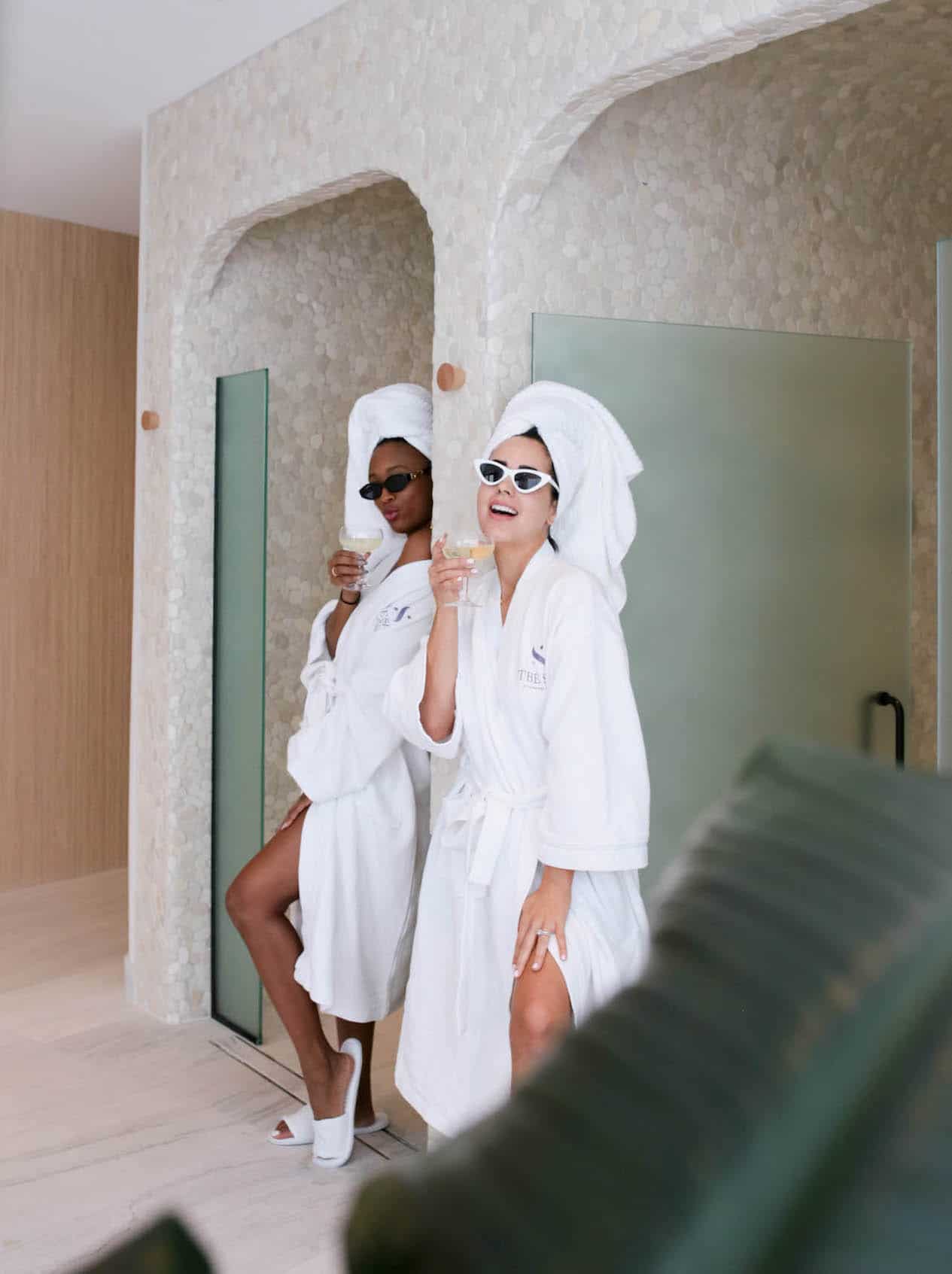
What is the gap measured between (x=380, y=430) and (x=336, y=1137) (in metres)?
1.69

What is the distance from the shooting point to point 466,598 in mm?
2496

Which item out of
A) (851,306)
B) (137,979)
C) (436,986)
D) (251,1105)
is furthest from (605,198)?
(137,979)

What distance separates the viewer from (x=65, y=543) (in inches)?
211

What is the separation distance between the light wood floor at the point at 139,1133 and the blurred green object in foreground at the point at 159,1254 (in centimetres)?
219

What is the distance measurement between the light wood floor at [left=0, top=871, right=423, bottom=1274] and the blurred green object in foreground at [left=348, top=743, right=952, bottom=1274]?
7.23 ft

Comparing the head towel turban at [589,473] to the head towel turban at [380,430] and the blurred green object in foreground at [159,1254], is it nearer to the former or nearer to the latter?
the head towel turban at [380,430]

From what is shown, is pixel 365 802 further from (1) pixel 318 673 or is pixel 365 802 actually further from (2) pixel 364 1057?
(2) pixel 364 1057

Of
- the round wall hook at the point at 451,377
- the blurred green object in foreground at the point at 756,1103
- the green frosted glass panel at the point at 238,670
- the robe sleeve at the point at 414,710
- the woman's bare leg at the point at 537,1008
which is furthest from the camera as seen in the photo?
the green frosted glass panel at the point at 238,670

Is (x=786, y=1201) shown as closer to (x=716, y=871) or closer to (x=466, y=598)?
(x=716, y=871)

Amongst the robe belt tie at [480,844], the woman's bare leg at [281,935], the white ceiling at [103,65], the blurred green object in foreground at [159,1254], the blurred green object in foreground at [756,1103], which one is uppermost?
the white ceiling at [103,65]

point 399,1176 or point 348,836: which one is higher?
point 399,1176

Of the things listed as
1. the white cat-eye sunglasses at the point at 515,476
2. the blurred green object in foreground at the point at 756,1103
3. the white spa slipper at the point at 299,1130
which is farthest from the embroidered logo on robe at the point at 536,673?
the blurred green object in foreground at the point at 756,1103

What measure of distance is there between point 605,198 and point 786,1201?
285cm

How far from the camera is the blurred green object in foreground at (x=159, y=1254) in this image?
10 centimetres
